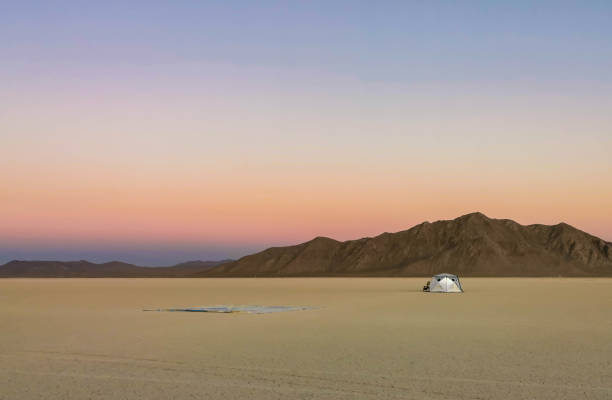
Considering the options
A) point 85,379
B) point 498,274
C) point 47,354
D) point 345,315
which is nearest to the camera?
point 85,379

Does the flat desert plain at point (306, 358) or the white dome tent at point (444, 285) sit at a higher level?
the white dome tent at point (444, 285)

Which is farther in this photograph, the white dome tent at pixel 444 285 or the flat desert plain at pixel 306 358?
the white dome tent at pixel 444 285

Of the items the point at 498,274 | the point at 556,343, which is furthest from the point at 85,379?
the point at 498,274

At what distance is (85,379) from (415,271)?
18986 centimetres

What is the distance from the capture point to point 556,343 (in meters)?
19.3

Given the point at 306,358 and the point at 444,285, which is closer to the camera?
the point at 306,358

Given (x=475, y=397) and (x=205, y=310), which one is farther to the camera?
(x=205, y=310)

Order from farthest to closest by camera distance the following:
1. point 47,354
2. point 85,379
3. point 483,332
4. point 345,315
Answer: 1. point 345,315
2. point 483,332
3. point 47,354
4. point 85,379

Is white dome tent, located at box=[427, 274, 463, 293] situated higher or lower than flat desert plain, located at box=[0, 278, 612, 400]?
higher

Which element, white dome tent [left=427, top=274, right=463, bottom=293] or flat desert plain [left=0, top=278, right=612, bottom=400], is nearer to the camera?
flat desert plain [left=0, top=278, right=612, bottom=400]

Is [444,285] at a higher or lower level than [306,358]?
higher

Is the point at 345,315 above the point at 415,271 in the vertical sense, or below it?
below

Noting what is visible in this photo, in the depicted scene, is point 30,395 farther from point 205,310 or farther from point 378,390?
point 205,310

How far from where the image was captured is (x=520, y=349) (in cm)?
1773
